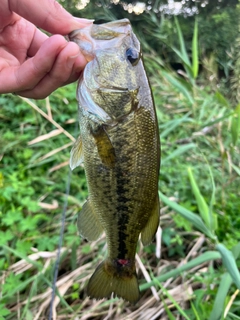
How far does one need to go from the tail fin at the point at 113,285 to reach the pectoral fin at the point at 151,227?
0.17 metres

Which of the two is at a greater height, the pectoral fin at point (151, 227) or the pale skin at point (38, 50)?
the pale skin at point (38, 50)

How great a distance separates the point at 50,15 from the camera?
1249mm

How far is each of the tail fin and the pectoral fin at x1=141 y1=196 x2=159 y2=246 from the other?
175 mm

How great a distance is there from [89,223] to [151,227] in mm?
253

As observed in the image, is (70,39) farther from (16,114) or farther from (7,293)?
(16,114)

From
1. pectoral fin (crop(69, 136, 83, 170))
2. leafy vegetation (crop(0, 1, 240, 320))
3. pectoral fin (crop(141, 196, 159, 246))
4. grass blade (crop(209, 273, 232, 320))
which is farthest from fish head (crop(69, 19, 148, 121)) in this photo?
grass blade (crop(209, 273, 232, 320))

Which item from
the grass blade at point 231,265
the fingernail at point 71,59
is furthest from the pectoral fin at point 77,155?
the grass blade at point 231,265

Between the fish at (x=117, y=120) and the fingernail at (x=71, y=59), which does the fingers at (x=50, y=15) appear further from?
the fingernail at (x=71, y=59)

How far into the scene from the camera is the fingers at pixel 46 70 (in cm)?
114

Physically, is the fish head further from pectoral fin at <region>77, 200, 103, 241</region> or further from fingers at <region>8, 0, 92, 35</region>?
pectoral fin at <region>77, 200, 103, 241</region>

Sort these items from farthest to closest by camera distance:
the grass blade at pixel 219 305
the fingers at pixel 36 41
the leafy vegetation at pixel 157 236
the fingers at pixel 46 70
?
the leafy vegetation at pixel 157 236 < the fingers at pixel 36 41 < the grass blade at pixel 219 305 < the fingers at pixel 46 70

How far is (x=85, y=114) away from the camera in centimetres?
121

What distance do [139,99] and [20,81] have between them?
504 millimetres

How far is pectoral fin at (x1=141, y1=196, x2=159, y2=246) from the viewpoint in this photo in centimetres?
131
